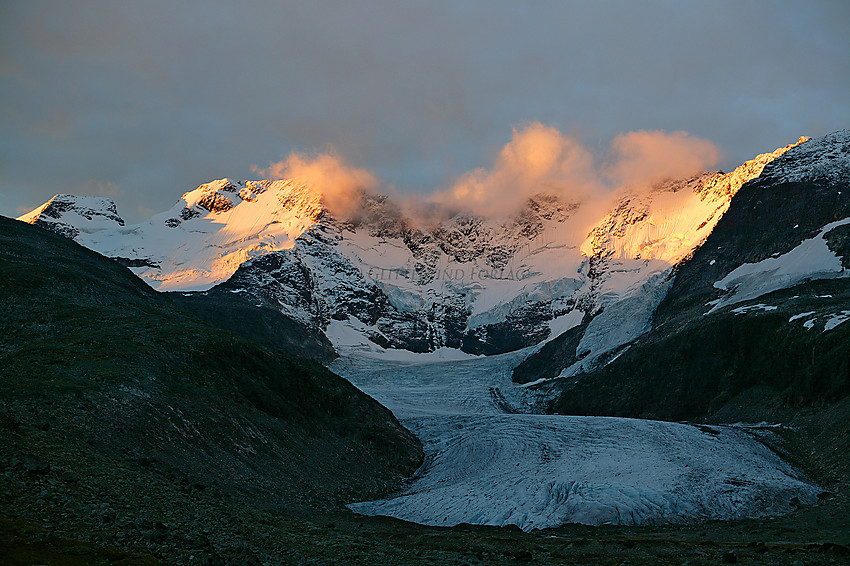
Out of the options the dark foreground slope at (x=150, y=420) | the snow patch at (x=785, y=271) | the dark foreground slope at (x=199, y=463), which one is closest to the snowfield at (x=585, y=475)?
the dark foreground slope at (x=199, y=463)

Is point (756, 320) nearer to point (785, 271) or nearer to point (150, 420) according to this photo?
point (785, 271)

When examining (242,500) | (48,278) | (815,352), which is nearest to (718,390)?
(815,352)

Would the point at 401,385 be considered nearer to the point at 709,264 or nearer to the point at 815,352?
the point at 709,264

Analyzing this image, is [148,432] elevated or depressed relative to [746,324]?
depressed

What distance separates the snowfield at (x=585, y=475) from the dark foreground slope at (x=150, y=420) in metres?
5.72

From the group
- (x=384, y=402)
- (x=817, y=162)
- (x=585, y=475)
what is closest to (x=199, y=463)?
(x=585, y=475)

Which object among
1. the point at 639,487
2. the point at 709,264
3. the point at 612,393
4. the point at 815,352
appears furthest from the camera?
the point at 709,264

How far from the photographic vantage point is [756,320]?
97.1 metres

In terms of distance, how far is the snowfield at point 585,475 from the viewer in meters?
47.5

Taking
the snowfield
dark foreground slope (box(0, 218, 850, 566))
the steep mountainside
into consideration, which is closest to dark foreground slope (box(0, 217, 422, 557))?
dark foreground slope (box(0, 218, 850, 566))

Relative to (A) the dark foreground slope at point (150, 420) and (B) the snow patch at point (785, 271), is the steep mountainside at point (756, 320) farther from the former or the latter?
(A) the dark foreground slope at point (150, 420)

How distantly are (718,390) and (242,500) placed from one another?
7707 cm

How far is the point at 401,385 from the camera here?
154625mm

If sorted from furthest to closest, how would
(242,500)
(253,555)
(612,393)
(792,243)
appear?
(792,243)
(612,393)
(242,500)
(253,555)
